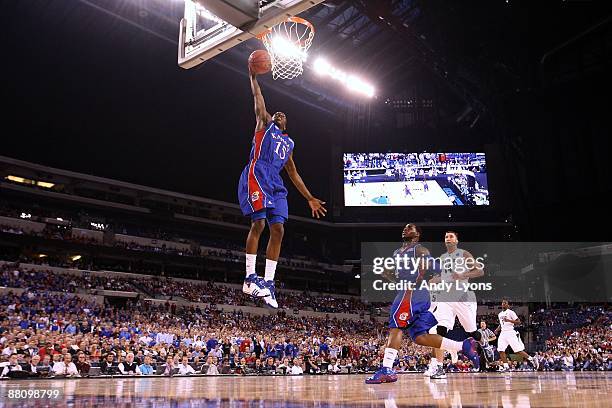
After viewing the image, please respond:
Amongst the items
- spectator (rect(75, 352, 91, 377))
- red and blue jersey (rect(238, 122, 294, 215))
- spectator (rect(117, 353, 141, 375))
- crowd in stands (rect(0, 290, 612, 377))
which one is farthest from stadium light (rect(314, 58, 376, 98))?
red and blue jersey (rect(238, 122, 294, 215))

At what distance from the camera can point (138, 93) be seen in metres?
25.5

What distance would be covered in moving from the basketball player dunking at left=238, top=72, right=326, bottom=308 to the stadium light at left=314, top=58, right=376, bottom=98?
20010 mm

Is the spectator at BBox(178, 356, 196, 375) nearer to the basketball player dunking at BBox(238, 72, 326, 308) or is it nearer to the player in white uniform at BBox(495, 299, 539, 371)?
the player in white uniform at BBox(495, 299, 539, 371)

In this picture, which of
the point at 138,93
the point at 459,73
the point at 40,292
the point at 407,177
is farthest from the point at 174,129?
the point at 459,73

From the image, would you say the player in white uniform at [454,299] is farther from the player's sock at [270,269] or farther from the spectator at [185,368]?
the spectator at [185,368]

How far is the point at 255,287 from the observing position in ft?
16.3

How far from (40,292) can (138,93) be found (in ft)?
34.8

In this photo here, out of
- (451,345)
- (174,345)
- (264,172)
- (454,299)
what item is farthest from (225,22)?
(174,345)

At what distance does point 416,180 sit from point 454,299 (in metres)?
23.3

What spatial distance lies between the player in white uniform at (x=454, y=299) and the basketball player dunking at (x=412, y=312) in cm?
99

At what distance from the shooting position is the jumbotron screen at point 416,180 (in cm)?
2998

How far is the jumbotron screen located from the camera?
30.0 meters

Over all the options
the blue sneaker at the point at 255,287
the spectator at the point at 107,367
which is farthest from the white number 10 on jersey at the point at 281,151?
the spectator at the point at 107,367

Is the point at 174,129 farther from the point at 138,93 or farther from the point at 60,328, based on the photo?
the point at 60,328
